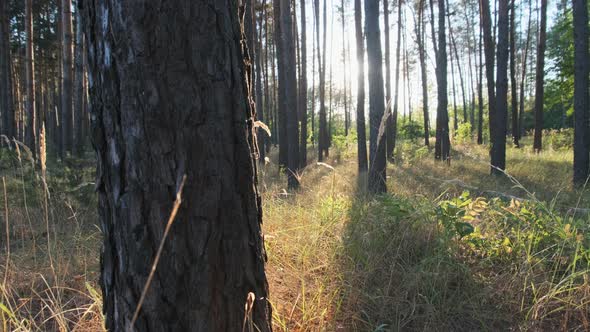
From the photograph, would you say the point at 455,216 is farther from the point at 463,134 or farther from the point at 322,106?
the point at 463,134

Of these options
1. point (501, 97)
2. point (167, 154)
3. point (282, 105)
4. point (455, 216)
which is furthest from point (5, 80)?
point (501, 97)

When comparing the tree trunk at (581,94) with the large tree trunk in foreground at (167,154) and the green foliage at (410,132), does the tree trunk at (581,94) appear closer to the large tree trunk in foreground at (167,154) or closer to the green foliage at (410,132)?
the large tree trunk in foreground at (167,154)

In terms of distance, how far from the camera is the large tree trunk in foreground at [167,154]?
3.54 ft

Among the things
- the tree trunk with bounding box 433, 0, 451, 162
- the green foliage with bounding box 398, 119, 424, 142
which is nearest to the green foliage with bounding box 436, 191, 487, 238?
the tree trunk with bounding box 433, 0, 451, 162

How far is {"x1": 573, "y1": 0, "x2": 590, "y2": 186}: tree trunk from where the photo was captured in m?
6.57

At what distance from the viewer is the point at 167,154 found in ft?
3.58

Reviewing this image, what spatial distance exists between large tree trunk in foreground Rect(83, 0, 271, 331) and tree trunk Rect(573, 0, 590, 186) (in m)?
7.81

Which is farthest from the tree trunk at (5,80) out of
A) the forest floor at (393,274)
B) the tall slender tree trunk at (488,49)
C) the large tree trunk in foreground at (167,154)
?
the tall slender tree trunk at (488,49)

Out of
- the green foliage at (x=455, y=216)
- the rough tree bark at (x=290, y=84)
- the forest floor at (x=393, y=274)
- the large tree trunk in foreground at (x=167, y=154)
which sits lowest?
the forest floor at (x=393, y=274)

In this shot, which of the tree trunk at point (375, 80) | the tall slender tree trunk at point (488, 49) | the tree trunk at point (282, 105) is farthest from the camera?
the tall slender tree trunk at point (488, 49)

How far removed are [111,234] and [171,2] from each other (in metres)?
0.77

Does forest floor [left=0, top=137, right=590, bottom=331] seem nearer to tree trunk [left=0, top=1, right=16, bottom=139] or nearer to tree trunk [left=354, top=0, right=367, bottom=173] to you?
tree trunk [left=354, top=0, right=367, bottom=173]

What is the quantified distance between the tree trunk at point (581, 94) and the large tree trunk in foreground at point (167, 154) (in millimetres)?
7808

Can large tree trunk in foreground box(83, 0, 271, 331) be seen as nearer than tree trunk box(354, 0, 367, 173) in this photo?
Yes
